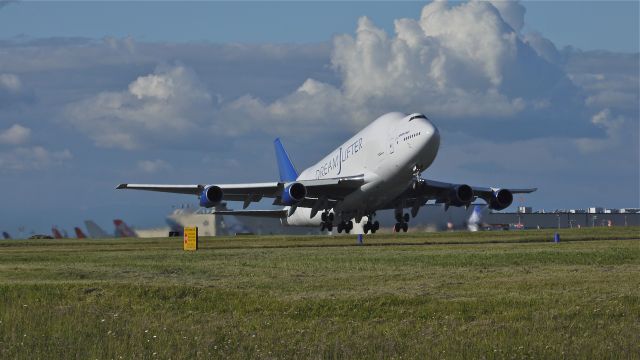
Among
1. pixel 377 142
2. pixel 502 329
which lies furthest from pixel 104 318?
pixel 377 142

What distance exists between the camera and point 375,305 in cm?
2189

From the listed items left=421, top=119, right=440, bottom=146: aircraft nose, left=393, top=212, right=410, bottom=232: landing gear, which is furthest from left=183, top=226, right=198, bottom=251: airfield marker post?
left=393, top=212, right=410, bottom=232: landing gear

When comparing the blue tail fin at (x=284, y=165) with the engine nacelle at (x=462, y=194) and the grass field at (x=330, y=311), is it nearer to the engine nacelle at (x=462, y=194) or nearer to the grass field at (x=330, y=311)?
the engine nacelle at (x=462, y=194)

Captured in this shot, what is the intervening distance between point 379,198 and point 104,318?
38.8 m

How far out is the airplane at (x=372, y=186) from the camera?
53625 mm

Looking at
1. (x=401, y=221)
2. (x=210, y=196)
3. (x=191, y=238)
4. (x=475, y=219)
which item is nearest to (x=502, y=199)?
(x=401, y=221)

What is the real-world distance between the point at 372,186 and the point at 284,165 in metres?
28.6

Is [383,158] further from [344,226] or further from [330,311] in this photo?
[330,311]

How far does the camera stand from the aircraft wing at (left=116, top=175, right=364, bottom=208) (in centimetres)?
5831

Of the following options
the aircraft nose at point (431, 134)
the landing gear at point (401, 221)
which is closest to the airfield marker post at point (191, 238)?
the aircraft nose at point (431, 134)

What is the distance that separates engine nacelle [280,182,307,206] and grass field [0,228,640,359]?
2403 centimetres

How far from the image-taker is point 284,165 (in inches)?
3332

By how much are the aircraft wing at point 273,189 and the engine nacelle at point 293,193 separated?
2.00 ft

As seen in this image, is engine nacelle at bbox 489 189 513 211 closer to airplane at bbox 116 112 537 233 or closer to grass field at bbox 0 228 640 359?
airplane at bbox 116 112 537 233
